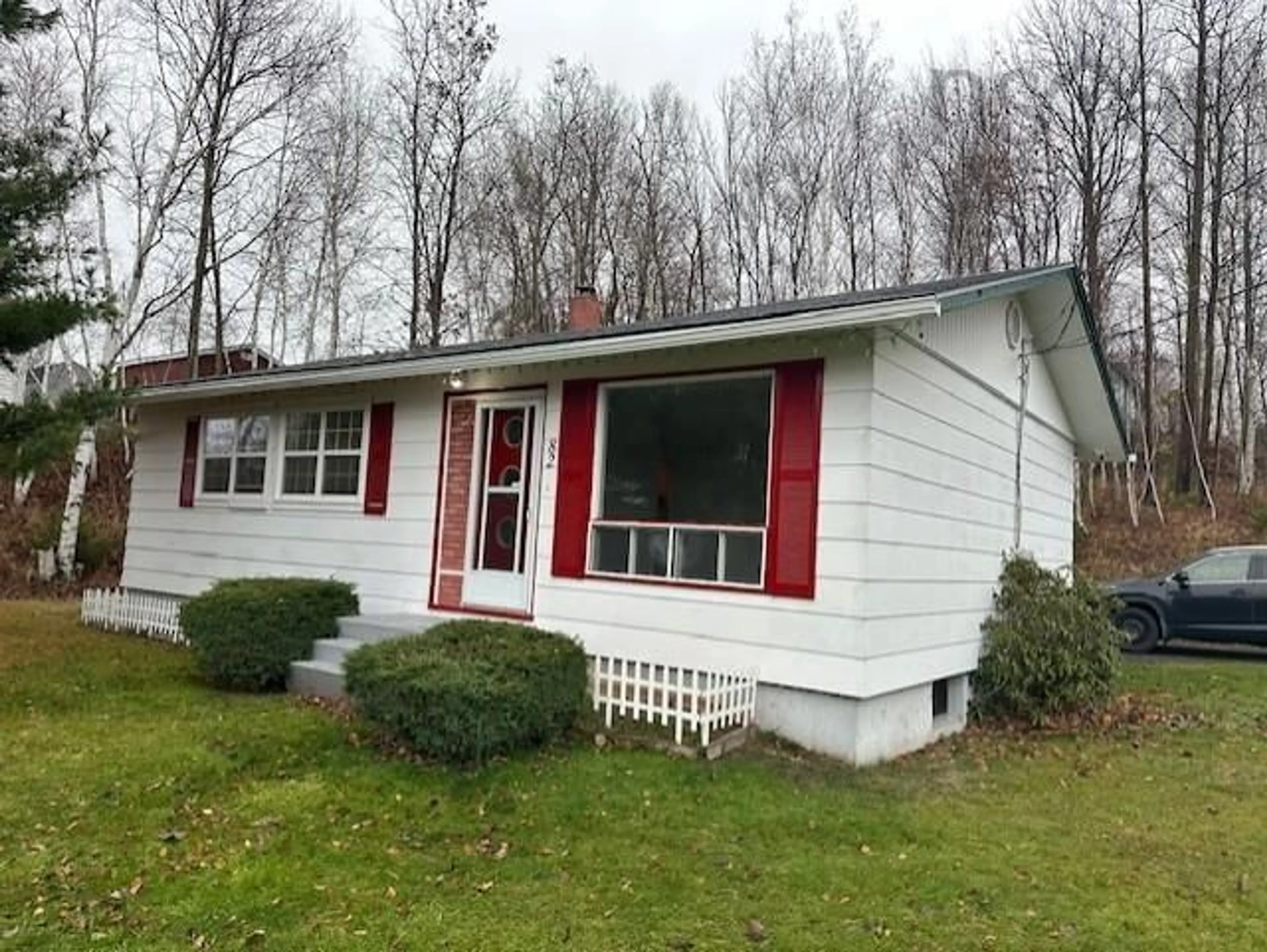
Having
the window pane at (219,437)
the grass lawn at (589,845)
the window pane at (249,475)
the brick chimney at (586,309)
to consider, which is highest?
the brick chimney at (586,309)

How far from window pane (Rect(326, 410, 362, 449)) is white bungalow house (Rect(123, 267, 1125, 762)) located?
1.0 inches

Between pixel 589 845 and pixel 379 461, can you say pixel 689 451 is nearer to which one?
pixel 589 845

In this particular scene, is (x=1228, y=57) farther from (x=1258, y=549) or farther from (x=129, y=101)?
(x=129, y=101)

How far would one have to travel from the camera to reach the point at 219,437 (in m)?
10.9

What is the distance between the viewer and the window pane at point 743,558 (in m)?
6.53

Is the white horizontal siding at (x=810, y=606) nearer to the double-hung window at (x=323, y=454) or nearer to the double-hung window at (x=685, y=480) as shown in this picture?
the double-hung window at (x=685, y=480)

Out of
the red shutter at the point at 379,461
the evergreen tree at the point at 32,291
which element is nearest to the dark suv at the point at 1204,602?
the red shutter at the point at 379,461

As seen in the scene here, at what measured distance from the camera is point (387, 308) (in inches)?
940

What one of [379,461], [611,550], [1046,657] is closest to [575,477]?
[611,550]

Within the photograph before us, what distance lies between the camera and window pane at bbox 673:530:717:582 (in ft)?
22.1

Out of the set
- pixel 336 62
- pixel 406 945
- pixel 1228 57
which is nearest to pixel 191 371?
pixel 336 62

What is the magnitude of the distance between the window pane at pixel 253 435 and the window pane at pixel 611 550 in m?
4.81

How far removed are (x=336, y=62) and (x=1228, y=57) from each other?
19.7 m

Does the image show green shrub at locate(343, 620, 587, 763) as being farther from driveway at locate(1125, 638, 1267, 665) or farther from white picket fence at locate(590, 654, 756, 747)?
driveway at locate(1125, 638, 1267, 665)
